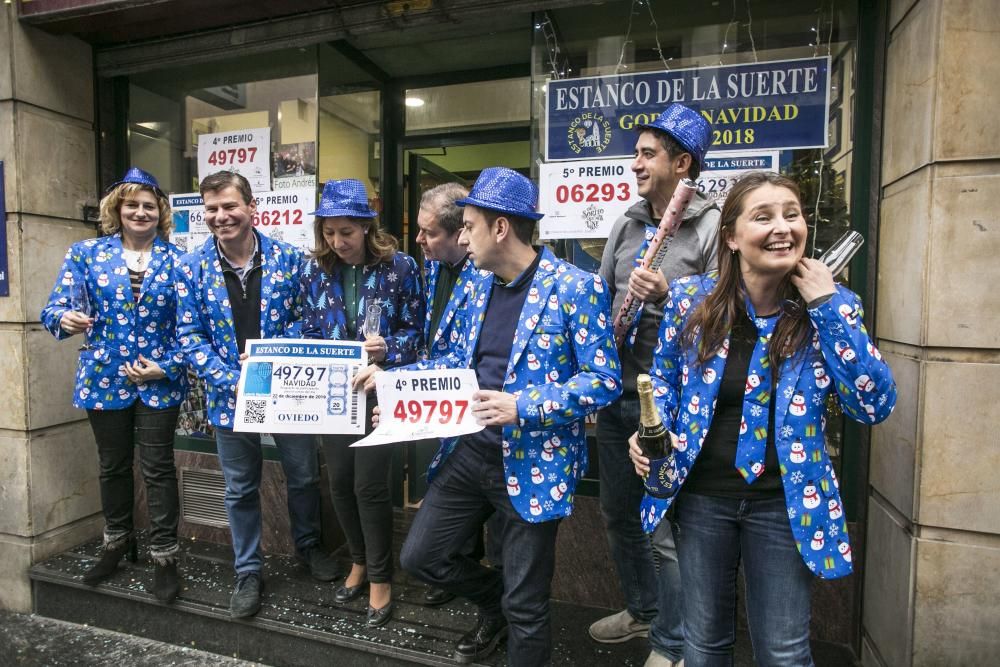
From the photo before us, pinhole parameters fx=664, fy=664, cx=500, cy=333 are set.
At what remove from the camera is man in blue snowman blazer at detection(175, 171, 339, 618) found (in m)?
3.43

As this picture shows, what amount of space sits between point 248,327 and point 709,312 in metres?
2.48

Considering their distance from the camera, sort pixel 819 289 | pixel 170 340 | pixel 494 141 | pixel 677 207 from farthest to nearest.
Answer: pixel 494 141 < pixel 170 340 < pixel 677 207 < pixel 819 289

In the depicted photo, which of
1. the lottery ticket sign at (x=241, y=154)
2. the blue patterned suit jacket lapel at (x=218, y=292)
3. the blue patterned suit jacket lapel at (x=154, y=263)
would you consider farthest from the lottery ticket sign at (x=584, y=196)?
the blue patterned suit jacket lapel at (x=154, y=263)

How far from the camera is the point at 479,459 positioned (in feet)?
8.68

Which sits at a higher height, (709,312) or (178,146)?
(178,146)

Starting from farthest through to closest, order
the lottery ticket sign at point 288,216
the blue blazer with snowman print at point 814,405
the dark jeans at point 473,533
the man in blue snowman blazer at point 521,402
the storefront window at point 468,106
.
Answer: the storefront window at point 468,106
the lottery ticket sign at point 288,216
the dark jeans at point 473,533
the man in blue snowman blazer at point 521,402
the blue blazer with snowman print at point 814,405

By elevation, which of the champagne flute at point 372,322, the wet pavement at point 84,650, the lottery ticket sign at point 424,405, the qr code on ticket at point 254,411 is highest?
the champagne flute at point 372,322

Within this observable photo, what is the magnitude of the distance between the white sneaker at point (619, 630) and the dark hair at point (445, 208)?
218 cm

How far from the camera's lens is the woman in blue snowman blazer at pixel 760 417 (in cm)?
193

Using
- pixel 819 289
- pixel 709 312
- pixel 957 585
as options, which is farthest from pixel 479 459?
pixel 957 585

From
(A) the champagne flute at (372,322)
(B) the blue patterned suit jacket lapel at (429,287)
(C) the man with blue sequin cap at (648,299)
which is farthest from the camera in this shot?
(B) the blue patterned suit jacket lapel at (429,287)

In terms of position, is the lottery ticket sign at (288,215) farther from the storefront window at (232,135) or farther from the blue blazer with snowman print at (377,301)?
the blue blazer with snowman print at (377,301)

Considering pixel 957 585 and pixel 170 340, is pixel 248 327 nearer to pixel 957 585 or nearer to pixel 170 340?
pixel 170 340

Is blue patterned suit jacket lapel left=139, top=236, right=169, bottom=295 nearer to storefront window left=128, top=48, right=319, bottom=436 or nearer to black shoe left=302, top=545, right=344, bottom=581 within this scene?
storefront window left=128, top=48, right=319, bottom=436
